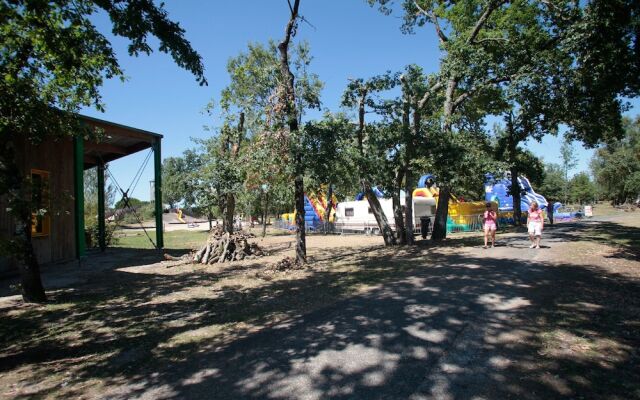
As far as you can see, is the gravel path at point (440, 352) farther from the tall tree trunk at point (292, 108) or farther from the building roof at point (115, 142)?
the building roof at point (115, 142)

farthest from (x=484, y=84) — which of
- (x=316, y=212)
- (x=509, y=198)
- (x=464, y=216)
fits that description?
(x=316, y=212)

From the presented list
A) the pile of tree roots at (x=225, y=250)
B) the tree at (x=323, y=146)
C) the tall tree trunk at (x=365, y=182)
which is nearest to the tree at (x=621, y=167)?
the tall tree trunk at (x=365, y=182)

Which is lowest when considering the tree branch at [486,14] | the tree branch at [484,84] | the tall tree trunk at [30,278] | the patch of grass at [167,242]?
the patch of grass at [167,242]

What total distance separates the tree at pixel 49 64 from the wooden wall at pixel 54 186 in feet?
13.5

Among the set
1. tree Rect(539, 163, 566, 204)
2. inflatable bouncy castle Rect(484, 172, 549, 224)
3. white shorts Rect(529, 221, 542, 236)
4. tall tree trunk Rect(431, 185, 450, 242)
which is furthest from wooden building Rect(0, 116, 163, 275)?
tree Rect(539, 163, 566, 204)

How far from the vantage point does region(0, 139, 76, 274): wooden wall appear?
11.1 m

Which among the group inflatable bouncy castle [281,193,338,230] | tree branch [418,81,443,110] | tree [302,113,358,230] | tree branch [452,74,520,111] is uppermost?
tree branch [452,74,520,111]

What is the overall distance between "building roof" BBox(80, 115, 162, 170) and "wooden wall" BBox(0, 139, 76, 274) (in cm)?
111

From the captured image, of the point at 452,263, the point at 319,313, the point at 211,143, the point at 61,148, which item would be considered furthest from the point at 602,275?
the point at 211,143

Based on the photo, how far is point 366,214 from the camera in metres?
26.8

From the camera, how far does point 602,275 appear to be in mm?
8242

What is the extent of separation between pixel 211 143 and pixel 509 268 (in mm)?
14680

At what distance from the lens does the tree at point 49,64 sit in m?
5.72

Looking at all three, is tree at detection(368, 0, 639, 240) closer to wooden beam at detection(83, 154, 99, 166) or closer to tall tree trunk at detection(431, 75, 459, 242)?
tall tree trunk at detection(431, 75, 459, 242)
